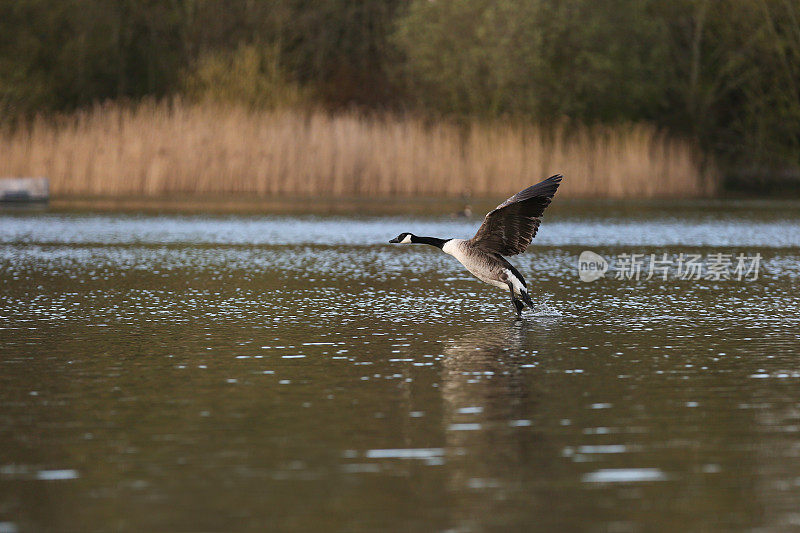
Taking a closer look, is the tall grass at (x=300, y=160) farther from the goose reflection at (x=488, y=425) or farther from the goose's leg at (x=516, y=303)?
the goose reflection at (x=488, y=425)

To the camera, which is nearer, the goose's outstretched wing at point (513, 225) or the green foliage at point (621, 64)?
the goose's outstretched wing at point (513, 225)

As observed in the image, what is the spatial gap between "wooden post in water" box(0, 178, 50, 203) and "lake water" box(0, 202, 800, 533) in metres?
14.2

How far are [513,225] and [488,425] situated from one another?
4955mm

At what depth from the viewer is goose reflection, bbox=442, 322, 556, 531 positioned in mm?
5430

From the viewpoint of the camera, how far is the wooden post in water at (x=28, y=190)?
29.9m

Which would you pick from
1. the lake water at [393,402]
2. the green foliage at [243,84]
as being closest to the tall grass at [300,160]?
the green foliage at [243,84]

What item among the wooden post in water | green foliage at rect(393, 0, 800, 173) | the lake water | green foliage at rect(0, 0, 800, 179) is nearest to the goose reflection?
the lake water

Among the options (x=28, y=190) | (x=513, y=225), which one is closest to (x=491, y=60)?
(x=28, y=190)

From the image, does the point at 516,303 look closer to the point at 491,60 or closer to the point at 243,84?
the point at 243,84

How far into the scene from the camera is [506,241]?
11672mm

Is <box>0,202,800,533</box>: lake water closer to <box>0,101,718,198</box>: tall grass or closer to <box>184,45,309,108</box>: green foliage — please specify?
<box>0,101,718,198</box>: tall grass

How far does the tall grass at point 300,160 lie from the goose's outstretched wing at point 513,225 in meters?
20.7

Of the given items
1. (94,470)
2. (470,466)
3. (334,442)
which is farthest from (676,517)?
(94,470)

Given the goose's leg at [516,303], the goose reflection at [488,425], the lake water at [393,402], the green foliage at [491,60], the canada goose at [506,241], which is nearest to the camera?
the lake water at [393,402]
